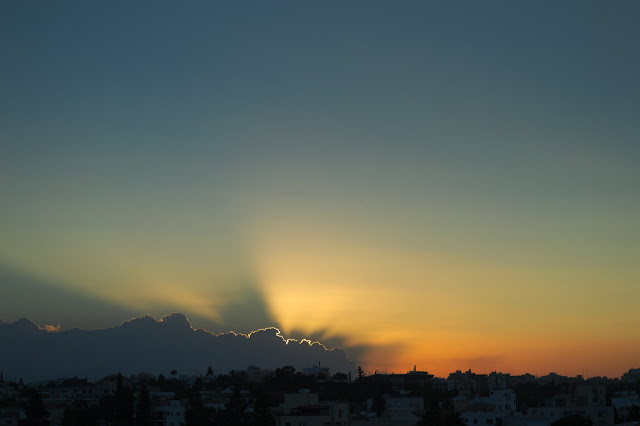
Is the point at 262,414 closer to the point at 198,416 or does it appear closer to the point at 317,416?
the point at 317,416

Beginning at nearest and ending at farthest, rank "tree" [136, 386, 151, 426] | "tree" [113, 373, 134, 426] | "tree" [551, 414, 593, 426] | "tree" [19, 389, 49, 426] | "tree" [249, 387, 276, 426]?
"tree" [551, 414, 593, 426], "tree" [249, 387, 276, 426], "tree" [136, 386, 151, 426], "tree" [19, 389, 49, 426], "tree" [113, 373, 134, 426]

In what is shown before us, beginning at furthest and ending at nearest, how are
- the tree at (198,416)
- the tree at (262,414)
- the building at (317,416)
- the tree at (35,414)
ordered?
the tree at (35,414) < the tree at (198,416) < the tree at (262,414) < the building at (317,416)

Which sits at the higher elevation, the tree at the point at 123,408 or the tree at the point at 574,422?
the tree at the point at 123,408

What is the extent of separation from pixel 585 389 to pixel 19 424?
98.1 metres

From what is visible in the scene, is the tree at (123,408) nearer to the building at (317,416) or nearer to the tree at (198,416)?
the tree at (198,416)

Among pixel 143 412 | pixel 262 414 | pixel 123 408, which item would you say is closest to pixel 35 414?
pixel 123 408

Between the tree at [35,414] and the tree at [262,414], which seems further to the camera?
the tree at [35,414]

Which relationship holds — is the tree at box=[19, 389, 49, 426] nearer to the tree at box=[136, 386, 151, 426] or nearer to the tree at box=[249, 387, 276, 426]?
the tree at box=[136, 386, 151, 426]

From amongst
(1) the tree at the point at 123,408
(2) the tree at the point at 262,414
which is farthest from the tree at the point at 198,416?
(1) the tree at the point at 123,408

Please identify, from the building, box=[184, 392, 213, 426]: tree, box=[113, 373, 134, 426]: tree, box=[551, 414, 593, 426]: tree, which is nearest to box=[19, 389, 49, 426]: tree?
box=[113, 373, 134, 426]: tree

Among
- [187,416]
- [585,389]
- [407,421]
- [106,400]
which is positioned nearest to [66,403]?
[106,400]

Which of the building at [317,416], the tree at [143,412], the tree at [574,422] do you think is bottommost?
the tree at [574,422]

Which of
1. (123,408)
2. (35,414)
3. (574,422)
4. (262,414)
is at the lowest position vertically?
(574,422)

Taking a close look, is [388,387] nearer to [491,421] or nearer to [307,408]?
[491,421]
